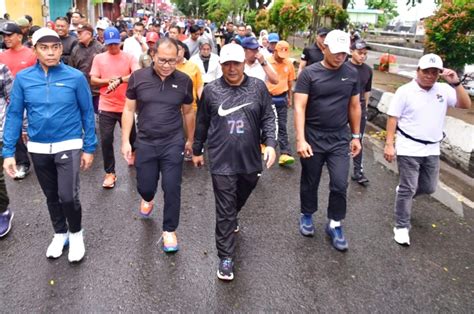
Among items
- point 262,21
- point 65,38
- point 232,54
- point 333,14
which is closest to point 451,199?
point 232,54

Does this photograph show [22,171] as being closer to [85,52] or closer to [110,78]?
[110,78]

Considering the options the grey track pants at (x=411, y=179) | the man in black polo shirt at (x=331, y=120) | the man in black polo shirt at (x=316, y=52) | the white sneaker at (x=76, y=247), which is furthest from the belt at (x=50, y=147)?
the man in black polo shirt at (x=316, y=52)

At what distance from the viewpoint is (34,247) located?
403 cm

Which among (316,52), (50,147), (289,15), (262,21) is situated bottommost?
(50,147)

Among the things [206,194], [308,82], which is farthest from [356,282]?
[206,194]

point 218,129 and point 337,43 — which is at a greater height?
point 337,43

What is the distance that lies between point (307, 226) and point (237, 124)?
151 centimetres

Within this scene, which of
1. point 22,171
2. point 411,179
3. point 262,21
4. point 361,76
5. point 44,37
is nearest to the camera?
point 44,37

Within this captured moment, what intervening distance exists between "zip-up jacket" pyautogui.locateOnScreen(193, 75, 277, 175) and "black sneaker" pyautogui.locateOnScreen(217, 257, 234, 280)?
2.40 feet

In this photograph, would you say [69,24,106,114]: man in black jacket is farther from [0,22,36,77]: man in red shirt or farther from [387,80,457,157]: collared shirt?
[387,80,457,157]: collared shirt

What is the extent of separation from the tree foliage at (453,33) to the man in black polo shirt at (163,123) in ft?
23.1

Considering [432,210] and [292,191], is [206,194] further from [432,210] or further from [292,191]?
[432,210]

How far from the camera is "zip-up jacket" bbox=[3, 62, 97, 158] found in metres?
3.42

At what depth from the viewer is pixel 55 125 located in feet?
11.5
